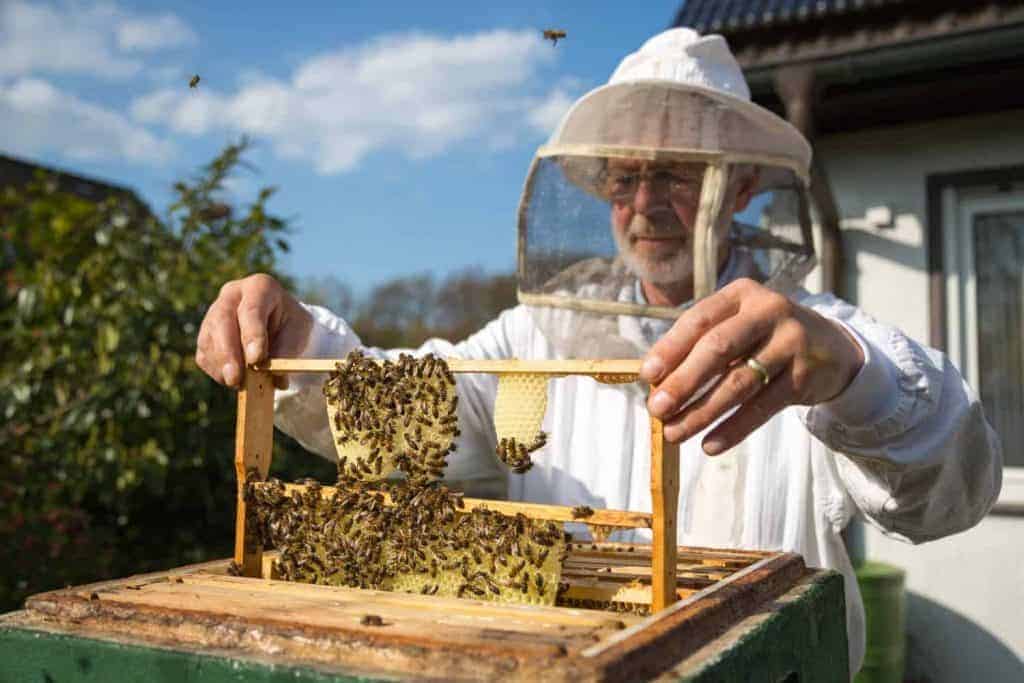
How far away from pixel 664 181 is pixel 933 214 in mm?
3114

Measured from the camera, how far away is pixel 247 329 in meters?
1.87

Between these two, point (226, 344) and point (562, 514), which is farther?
point (226, 344)

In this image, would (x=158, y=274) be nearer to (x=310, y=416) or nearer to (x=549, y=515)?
(x=310, y=416)

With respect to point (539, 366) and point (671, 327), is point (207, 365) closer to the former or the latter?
point (539, 366)

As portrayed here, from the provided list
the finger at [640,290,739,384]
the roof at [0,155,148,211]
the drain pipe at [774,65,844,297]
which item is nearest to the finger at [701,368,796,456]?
the finger at [640,290,739,384]

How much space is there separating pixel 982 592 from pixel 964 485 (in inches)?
135

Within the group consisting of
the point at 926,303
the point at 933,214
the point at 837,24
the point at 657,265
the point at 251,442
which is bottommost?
the point at 251,442

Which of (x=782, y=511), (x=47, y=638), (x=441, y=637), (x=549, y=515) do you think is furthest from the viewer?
(x=782, y=511)

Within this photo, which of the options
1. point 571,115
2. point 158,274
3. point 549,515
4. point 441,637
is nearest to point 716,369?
point 549,515

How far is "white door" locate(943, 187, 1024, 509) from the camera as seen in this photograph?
488 centimetres

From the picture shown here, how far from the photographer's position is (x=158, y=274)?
4496 millimetres

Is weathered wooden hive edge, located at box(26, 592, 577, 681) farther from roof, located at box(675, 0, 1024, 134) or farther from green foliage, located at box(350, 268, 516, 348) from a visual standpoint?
green foliage, located at box(350, 268, 516, 348)

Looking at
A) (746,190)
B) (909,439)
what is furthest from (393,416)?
(746,190)

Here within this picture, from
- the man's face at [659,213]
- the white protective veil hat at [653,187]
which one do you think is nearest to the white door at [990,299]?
the white protective veil hat at [653,187]
